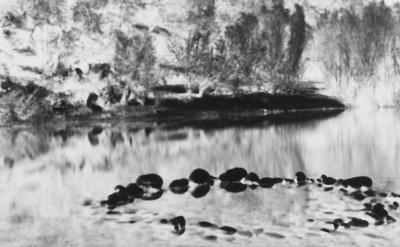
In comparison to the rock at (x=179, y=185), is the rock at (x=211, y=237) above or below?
below

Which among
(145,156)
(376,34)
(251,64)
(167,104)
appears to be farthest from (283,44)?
(145,156)

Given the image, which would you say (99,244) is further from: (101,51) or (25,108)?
(101,51)

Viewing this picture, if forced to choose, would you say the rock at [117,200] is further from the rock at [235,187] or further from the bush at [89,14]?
the bush at [89,14]

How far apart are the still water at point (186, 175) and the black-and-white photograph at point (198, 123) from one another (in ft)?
0.19

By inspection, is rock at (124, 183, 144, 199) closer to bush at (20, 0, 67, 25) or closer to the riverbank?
the riverbank

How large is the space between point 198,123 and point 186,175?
16224mm

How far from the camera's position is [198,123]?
30.9m

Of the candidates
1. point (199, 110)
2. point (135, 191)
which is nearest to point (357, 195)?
point (135, 191)

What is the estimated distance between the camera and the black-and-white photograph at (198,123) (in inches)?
385

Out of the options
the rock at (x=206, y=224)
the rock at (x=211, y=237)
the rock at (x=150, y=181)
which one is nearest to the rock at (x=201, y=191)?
the rock at (x=150, y=181)

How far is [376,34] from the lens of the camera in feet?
154

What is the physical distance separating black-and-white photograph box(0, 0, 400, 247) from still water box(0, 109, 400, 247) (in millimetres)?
57

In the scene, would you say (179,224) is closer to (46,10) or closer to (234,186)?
(234,186)

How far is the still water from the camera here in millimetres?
8953
